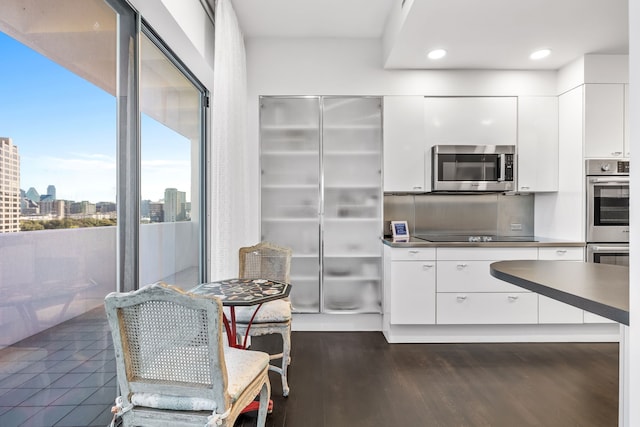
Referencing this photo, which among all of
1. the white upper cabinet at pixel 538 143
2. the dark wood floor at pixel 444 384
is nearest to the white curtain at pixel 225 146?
the dark wood floor at pixel 444 384

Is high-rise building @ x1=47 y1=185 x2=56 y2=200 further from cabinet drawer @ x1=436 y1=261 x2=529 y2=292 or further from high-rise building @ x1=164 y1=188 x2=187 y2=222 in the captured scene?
cabinet drawer @ x1=436 y1=261 x2=529 y2=292

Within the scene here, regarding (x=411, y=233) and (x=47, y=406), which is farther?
(x=411, y=233)

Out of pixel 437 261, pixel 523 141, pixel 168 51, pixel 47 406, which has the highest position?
pixel 168 51

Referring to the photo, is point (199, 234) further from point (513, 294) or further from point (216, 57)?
point (513, 294)

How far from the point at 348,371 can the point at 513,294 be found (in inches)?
67.6

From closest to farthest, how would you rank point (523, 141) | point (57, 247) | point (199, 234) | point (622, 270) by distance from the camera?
point (57, 247) → point (622, 270) → point (199, 234) → point (523, 141)

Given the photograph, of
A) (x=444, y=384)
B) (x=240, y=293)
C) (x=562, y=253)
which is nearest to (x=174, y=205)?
(x=240, y=293)

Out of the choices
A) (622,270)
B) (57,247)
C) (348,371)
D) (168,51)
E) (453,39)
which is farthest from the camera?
(453,39)

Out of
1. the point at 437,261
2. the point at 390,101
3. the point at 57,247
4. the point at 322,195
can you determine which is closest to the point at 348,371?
the point at 437,261

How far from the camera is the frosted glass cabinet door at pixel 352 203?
379 centimetres

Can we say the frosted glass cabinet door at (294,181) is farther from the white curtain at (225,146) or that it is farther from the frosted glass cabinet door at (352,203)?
the white curtain at (225,146)

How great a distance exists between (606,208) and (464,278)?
143cm

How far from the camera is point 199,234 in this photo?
130 inches

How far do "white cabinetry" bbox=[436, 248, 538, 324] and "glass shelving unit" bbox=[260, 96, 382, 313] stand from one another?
2.24 feet
